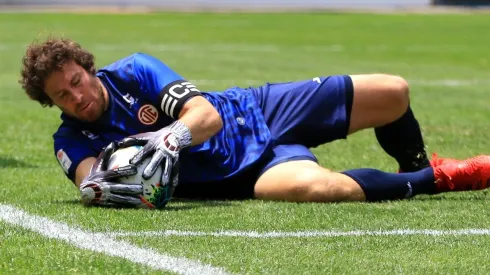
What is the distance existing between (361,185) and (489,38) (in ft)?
72.9

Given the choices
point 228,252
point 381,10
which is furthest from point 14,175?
point 381,10

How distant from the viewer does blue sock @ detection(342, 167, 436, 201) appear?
6387 millimetres

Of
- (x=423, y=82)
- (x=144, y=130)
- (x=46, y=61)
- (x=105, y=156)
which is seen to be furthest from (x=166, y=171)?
(x=423, y=82)

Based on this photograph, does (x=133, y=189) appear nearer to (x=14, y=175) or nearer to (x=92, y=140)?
(x=92, y=140)

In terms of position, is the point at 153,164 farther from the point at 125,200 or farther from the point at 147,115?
the point at 147,115

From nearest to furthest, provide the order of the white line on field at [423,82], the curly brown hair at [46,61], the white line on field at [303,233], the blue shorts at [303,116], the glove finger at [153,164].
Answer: the white line on field at [303,233] → the glove finger at [153,164] → the curly brown hair at [46,61] → the blue shorts at [303,116] → the white line on field at [423,82]

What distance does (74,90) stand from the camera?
6.10 m

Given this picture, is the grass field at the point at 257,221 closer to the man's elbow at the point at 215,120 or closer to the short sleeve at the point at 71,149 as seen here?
the short sleeve at the point at 71,149

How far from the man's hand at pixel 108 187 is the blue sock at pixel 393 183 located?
1199mm

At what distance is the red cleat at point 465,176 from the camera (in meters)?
6.44

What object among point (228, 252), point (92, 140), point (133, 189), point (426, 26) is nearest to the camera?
point (228, 252)

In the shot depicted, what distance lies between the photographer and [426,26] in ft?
112

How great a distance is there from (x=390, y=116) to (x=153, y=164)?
1.55 metres

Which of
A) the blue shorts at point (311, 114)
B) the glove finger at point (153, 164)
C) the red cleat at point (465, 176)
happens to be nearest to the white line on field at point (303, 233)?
the glove finger at point (153, 164)
